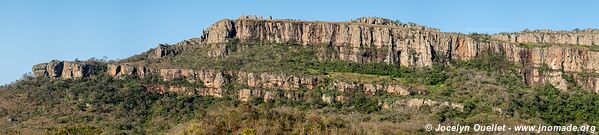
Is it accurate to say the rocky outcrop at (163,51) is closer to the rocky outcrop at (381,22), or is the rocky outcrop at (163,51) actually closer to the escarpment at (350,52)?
the escarpment at (350,52)

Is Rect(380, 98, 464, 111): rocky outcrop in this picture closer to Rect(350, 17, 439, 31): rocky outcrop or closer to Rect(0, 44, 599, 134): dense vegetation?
Rect(0, 44, 599, 134): dense vegetation

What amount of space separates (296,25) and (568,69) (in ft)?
121

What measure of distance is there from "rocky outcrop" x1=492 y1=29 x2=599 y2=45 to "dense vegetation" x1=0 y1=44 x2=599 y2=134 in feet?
37.8

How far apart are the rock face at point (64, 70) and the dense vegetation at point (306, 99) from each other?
144 cm

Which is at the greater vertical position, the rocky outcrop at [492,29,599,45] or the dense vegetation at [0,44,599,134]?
the rocky outcrop at [492,29,599,45]

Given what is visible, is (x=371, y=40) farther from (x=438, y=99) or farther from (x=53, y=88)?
(x=53, y=88)

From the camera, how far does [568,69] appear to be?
12031cm

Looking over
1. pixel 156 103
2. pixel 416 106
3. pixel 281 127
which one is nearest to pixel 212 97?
pixel 156 103

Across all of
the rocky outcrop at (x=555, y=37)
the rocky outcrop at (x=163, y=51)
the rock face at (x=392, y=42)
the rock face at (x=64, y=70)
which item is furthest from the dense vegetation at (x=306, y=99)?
the rocky outcrop at (x=555, y=37)

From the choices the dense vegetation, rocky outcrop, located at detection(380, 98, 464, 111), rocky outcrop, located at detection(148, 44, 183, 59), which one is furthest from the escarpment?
rocky outcrop, located at detection(380, 98, 464, 111)

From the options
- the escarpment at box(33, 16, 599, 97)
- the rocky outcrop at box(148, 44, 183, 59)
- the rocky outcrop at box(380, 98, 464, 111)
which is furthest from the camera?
the rocky outcrop at box(148, 44, 183, 59)

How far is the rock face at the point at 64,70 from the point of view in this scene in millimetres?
115188

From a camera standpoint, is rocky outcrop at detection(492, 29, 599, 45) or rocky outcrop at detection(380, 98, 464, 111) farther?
rocky outcrop at detection(492, 29, 599, 45)

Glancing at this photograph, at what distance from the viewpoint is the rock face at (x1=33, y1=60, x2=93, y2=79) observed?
115m
